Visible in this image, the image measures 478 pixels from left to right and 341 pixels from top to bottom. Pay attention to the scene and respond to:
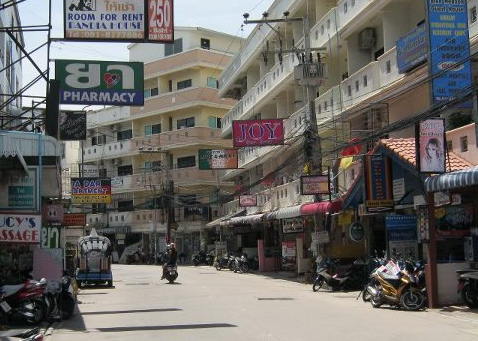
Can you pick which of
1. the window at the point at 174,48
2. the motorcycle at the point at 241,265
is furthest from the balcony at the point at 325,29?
the window at the point at 174,48

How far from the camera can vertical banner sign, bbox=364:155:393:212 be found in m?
19.4

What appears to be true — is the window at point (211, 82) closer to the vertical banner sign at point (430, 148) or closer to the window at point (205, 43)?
the window at point (205, 43)

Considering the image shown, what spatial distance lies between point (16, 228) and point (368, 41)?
1795 centimetres

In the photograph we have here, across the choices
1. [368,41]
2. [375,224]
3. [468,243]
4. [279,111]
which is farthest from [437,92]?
[279,111]

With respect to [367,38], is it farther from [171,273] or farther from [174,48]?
[174,48]

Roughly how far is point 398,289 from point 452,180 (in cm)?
308

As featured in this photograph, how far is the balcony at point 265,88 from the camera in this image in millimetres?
34031

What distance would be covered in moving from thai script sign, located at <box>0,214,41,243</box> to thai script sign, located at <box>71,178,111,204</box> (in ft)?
81.2

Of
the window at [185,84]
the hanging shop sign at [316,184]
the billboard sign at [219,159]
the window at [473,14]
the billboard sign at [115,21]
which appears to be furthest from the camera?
the window at [185,84]

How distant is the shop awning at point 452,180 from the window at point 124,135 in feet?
160

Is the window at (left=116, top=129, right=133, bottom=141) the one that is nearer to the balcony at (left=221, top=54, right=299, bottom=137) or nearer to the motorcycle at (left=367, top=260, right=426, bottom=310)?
the balcony at (left=221, top=54, right=299, bottom=137)

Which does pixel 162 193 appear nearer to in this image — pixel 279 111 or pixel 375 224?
pixel 279 111

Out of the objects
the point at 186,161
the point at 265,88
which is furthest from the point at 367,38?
the point at 186,161

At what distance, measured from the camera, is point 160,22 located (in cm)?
1423
